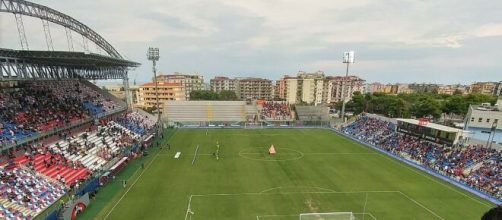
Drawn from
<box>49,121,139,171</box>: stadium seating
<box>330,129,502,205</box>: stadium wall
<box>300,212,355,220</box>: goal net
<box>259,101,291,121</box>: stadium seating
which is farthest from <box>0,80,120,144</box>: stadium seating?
<box>330,129,502,205</box>: stadium wall

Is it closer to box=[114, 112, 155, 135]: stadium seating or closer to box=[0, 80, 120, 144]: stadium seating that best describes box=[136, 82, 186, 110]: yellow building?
box=[114, 112, 155, 135]: stadium seating

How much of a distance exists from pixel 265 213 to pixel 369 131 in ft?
106

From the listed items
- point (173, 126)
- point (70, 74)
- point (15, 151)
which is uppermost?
point (70, 74)

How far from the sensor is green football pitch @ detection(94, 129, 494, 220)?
2081 cm

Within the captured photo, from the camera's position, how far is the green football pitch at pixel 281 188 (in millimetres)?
20812

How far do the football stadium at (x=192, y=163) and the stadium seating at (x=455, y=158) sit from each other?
14cm

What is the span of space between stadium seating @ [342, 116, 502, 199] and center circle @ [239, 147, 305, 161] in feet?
43.4

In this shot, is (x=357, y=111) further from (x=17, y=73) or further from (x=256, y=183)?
(x=17, y=73)

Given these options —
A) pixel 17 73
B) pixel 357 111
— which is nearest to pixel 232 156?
pixel 17 73

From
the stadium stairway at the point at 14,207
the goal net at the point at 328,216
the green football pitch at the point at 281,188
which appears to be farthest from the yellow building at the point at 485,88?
the stadium stairway at the point at 14,207

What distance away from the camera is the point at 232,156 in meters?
35.1

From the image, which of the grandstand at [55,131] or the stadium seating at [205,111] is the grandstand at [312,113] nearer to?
the stadium seating at [205,111]

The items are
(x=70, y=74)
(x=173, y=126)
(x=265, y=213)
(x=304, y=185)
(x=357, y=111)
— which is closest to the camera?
(x=265, y=213)

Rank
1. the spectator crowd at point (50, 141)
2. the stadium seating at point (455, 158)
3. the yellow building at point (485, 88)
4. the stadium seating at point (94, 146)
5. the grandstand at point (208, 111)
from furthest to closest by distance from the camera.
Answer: the yellow building at point (485, 88) < the grandstand at point (208, 111) < the stadium seating at point (94, 146) < the stadium seating at point (455, 158) < the spectator crowd at point (50, 141)
